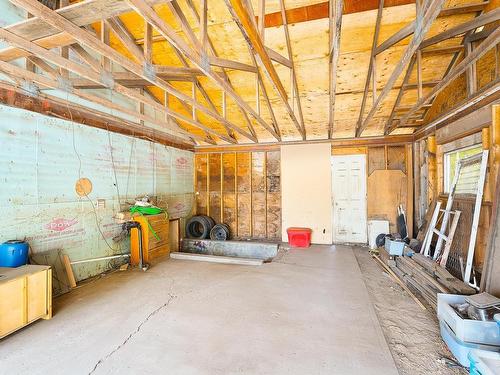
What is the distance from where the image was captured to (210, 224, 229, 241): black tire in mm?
6402

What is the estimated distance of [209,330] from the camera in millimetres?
2441

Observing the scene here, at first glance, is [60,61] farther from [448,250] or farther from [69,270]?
[448,250]

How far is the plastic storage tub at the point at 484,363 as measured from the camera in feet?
5.05

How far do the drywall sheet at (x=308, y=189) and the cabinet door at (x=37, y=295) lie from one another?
484 centimetres

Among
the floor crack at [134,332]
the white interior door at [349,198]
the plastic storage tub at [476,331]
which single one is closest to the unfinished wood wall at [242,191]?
the white interior door at [349,198]

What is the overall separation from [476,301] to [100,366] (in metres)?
3.25

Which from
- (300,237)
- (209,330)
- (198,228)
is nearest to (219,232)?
(198,228)

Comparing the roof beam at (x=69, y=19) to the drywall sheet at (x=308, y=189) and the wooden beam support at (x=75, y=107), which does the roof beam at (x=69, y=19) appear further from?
the drywall sheet at (x=308, y=189)

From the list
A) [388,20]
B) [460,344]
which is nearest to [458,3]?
[388,20]

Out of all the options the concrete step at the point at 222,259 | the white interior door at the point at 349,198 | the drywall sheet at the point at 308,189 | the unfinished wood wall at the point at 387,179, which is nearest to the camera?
the concrete step at the point at 222,259

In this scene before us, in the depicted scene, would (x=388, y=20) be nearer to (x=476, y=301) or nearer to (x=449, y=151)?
(x=449, y=151)

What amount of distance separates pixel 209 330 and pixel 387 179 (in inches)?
204

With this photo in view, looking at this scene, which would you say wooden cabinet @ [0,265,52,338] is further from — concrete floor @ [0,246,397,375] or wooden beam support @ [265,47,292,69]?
wooden beam support @ [265,47,292,69]

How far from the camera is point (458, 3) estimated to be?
9.89 feet
